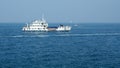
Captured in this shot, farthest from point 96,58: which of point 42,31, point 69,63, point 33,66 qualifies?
point 42,31

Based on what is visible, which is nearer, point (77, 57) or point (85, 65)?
point (85, 65)

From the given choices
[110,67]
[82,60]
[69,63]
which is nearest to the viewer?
[110,67]

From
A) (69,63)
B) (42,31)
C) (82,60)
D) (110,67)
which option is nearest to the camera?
(110,67)

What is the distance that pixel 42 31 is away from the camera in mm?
173250

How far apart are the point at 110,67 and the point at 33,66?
12129mm

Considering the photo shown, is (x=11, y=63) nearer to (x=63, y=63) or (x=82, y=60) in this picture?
(x=63, y=63)

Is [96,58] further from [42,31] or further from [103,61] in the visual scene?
[42,31]

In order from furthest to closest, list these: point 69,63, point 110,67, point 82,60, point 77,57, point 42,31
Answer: point 42,31 → point 77,57 → point 82,60 → point 69,63 → point 110,67

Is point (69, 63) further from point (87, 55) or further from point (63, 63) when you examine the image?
point (87, 55)

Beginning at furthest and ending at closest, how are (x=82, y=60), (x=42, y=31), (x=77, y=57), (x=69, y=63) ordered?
(x=42, y=31)
(x=77, y=57)
(x=82, y=60)
(x=69, y=63)

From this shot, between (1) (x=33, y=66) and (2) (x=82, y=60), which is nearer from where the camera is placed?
Result: (1) (x=33, y=66)

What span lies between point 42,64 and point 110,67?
11.3 meters

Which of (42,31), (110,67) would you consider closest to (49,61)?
(110,67)

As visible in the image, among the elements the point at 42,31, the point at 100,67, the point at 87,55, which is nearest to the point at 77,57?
the point at 87,55
